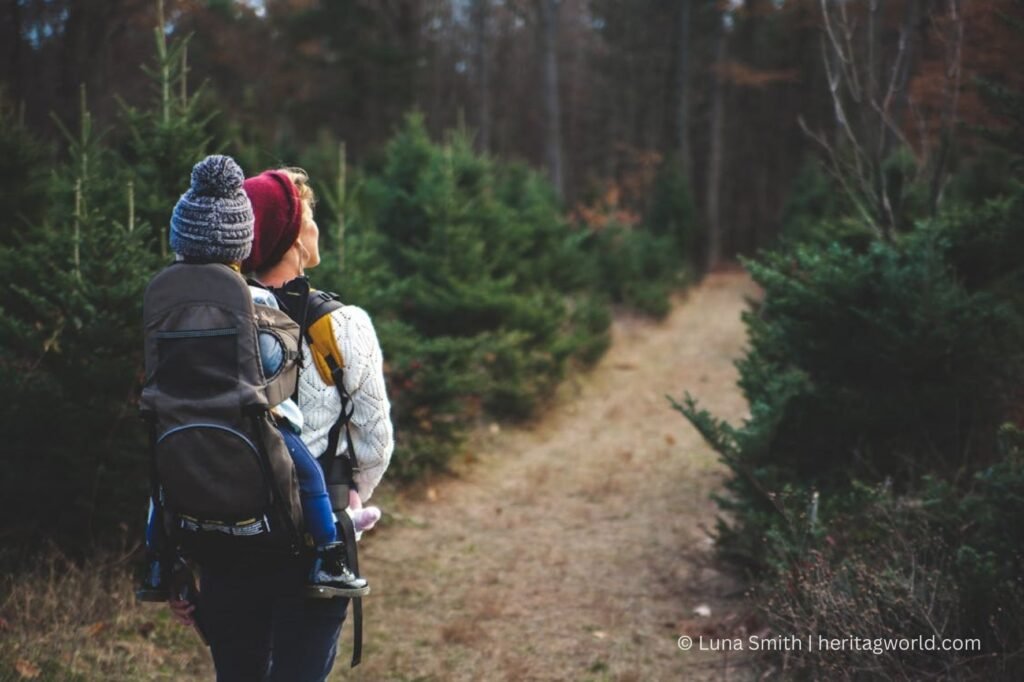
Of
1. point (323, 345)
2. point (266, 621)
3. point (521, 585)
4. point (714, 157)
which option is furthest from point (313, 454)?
point (714, 157)

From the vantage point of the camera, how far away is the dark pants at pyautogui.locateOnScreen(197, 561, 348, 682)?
2.45 meters

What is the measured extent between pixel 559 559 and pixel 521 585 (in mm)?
527

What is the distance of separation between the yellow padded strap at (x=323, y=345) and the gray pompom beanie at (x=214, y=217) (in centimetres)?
30

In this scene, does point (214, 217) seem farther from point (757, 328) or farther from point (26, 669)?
point (757, 328)

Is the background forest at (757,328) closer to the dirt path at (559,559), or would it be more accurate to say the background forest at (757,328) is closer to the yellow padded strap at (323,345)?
the dirt path at (559,559)

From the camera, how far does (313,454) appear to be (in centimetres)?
255

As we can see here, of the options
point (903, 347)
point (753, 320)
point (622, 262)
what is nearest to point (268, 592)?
point (903, 347)

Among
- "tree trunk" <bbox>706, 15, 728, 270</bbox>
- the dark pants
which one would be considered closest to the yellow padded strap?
the dark pants

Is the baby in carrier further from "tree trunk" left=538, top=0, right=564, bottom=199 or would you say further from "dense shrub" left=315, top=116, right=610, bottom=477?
"tree trunk" left=538, top=0, right=564, bottom=199

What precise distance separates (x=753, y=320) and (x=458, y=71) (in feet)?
107

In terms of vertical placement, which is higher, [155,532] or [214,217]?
[214,217]

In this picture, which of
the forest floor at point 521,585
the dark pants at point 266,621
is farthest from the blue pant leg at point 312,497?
the forest floor at point 521,585

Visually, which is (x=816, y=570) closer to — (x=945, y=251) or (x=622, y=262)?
(x=945, y=251)

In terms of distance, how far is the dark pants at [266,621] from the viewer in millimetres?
2445
